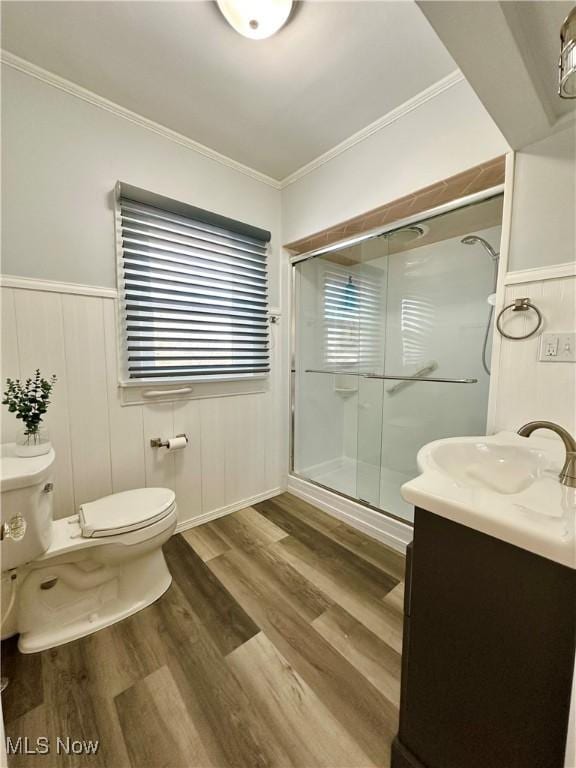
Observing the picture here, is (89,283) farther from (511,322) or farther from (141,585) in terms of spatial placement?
(511,322)

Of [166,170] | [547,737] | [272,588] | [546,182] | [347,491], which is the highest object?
[166,170]

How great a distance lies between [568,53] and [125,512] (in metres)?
2.12

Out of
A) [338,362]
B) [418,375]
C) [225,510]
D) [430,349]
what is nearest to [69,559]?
[225,510]

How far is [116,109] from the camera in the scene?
5.13 ft

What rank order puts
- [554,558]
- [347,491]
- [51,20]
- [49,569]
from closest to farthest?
1. [554,558]
2. [51,20]
3. [49,569]
4. [347,491]

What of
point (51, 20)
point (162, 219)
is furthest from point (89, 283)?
point (51, 20)

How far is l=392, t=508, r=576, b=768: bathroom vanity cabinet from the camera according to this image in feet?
1.84

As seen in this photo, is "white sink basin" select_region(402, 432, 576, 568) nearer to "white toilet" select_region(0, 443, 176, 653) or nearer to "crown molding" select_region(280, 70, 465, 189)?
"white toilet" select_region(0, 443, 176, 653)

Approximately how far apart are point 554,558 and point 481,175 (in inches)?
62.5

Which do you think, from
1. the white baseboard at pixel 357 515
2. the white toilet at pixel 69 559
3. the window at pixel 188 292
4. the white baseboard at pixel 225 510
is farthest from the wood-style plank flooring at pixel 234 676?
the window at pixel 188 292

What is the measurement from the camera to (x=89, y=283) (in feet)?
5.08

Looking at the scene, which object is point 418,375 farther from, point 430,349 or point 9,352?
point 9,352

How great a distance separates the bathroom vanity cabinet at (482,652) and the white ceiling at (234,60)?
1781 mm

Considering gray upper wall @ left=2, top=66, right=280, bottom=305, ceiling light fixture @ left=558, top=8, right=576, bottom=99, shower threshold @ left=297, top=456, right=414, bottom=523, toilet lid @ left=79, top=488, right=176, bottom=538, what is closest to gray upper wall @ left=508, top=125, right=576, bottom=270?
ceiling light fixture @ left=558, top=8, right=576, bottom=99
